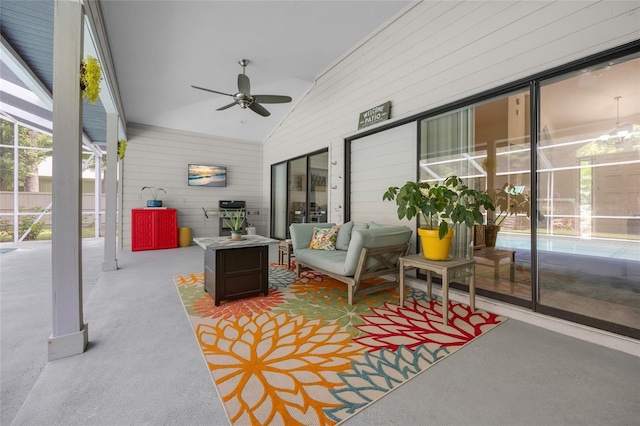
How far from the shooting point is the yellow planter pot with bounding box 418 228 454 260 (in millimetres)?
2717

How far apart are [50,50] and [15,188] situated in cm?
650

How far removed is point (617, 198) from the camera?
87.5 inches

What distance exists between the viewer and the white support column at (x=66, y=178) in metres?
1.90

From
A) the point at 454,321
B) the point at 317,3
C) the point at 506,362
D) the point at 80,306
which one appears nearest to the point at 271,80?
the point at 317,3

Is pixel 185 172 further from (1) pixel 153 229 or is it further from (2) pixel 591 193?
(2) pixel 591 193

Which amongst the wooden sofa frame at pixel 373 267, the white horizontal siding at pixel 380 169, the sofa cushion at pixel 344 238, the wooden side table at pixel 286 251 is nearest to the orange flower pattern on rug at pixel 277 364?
the wooden sofa frame at pixel 373 267

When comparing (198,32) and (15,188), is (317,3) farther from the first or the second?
(15,188)

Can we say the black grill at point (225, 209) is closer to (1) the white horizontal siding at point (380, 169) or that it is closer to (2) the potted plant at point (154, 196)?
(2) the potted plant at point (154, 196)

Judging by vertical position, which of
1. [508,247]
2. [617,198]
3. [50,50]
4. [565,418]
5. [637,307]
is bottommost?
[565,418]

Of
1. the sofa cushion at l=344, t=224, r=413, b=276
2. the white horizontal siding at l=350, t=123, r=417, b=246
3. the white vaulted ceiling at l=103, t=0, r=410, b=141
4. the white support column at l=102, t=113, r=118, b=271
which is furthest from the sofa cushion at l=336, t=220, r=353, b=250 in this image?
the white support column at l=102, t=113, r=118, b=271

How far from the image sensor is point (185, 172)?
706 centimetres

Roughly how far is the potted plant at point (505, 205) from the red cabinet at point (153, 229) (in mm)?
6414

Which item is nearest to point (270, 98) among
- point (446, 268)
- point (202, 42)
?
point (202, 42)

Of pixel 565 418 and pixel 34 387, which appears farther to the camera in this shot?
pixel 34 387
